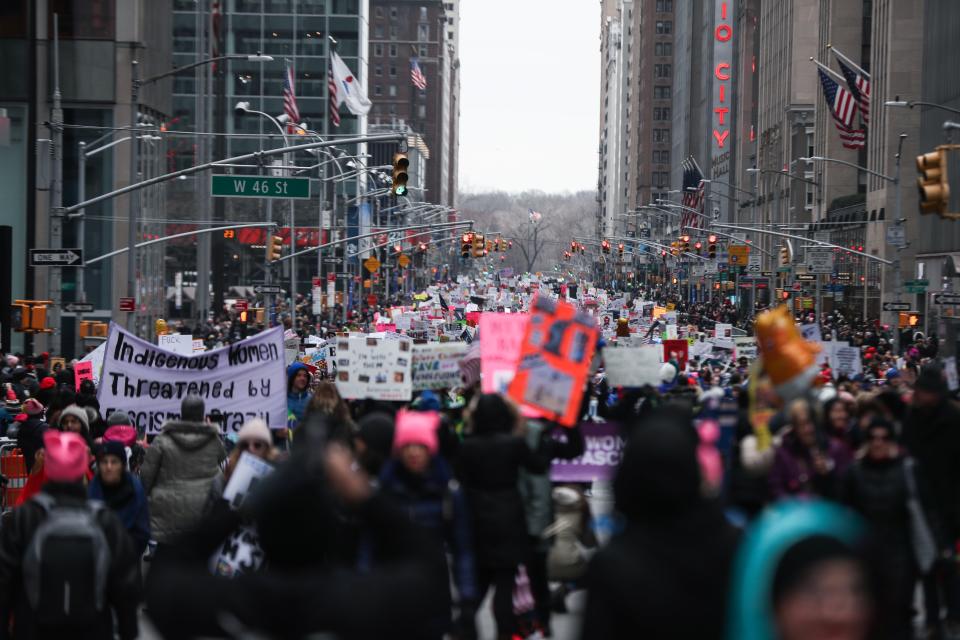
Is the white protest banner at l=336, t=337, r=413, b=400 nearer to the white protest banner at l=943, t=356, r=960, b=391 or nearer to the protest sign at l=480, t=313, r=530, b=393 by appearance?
the protest sign at l=480, t=313, r=530, b=393

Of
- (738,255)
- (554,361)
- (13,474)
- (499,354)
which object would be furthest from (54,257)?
(738,255)

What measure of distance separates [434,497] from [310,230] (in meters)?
75.1

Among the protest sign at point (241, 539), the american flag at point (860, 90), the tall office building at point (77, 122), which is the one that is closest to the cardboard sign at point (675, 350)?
the protest sign at point (241, 539)

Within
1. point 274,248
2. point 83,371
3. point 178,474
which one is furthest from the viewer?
point 274,248

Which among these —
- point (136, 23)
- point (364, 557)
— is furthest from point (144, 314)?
point (364, 557)

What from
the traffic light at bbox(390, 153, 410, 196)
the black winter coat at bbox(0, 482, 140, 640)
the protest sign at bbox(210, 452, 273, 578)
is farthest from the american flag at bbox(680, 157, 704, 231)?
the black winter coat at bbox(0, 482, 140, 640)

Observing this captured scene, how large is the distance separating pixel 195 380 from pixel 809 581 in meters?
10.5

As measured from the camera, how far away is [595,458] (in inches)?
479

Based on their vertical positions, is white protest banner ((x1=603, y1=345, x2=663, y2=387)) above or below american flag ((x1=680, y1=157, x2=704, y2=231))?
below

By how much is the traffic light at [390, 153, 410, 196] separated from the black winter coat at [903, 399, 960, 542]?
1672cm

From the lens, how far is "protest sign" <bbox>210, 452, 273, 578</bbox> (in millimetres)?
7789

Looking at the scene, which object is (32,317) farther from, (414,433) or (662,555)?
(662,555)

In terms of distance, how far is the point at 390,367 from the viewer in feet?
48.4

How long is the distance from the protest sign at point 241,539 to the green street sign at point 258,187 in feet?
63.6
